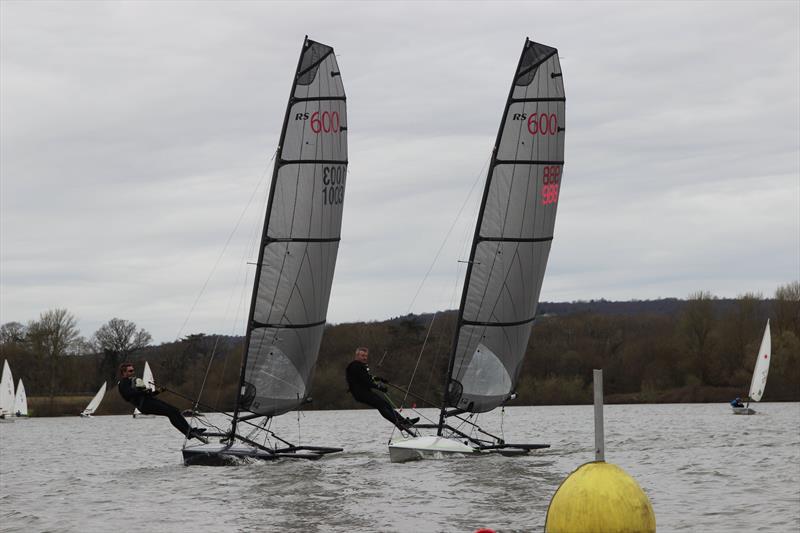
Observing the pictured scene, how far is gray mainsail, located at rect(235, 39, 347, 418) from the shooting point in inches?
920

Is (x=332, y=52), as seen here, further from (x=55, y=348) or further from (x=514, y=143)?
(x=55, y=348)

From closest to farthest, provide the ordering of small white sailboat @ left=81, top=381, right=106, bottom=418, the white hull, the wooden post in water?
the wooden post in water < the white hull < small white sailboat @ left=81, top=381, right=106, bottom=418

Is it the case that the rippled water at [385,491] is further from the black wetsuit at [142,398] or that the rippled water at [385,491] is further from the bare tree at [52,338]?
the bare tree at [52,338]

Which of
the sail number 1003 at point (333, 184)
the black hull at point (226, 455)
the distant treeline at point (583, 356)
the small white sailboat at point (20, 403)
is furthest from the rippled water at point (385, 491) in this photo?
the small white sailboat at point (20, 403)

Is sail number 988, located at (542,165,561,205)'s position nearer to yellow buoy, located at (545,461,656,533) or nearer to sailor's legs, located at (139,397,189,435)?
sailor's legs, located at (139,397,189,435)

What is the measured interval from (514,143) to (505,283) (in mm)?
2859

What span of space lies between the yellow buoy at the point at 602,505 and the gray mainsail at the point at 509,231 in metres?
15.1

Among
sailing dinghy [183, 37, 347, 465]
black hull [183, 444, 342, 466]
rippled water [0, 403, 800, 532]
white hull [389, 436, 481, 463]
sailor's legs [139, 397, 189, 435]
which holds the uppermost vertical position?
sailing dinghy [183, 37, 347, 465]

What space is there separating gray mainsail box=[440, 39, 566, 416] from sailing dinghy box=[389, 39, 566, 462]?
0.8 inches

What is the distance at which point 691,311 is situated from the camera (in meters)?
83.9

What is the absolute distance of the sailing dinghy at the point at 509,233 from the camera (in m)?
24.2

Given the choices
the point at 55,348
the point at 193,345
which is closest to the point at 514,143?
the point at 193,345

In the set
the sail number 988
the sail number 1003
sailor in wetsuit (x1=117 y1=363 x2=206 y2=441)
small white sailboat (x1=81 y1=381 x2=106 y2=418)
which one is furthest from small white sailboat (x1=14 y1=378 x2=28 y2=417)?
the sail number 988

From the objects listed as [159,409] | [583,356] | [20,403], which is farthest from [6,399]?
[159,409]
